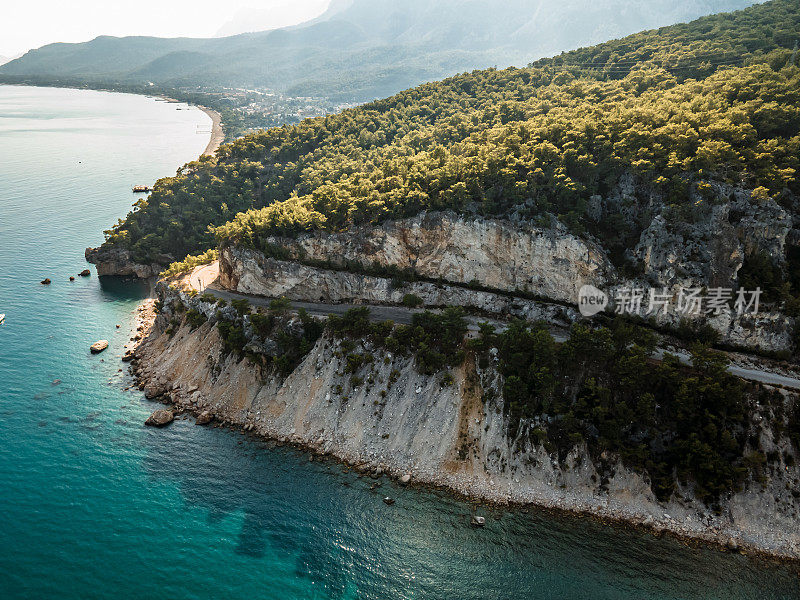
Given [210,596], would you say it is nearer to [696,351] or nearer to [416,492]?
[416,492]

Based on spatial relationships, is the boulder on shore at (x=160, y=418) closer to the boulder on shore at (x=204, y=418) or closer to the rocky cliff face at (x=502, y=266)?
the boulder on shore at (x=204, y=418)

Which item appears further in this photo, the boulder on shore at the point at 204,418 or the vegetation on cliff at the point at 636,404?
the boulder on shore at the point at 204,418

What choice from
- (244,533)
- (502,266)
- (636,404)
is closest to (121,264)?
(244,533)

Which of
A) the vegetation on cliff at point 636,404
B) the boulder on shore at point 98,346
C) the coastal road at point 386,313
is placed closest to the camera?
the vegetation on cliff at point 636,404

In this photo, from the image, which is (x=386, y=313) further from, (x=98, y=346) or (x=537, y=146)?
(x=98, y=346)

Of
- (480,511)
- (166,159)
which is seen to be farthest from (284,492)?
(166,159)

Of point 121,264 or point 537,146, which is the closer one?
point 537,146

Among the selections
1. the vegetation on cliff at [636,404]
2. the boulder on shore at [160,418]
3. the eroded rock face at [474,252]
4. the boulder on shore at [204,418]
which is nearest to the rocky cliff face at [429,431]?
the boulder on shore at [204,418]
